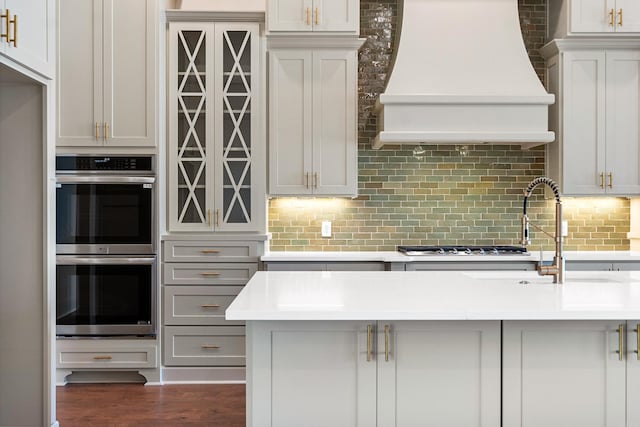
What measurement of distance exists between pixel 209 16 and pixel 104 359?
261cm

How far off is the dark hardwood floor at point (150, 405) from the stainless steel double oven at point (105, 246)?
15.9 inches

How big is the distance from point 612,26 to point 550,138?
3.29 feet

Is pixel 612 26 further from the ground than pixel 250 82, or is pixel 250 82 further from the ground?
pixel 612 26

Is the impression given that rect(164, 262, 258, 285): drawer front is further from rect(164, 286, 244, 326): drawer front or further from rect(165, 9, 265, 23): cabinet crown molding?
rect(165, 9, 265, 23): cabinet crown molding

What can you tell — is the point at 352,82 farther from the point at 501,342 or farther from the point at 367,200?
the point at 501,342

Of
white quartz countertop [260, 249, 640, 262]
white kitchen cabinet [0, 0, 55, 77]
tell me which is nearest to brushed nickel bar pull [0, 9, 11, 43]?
white kitchen cabinet [0, 0, 55, 77]

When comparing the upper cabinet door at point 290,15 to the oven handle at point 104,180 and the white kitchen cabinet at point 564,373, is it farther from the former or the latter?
the white kitchen cabinet at point 564,373

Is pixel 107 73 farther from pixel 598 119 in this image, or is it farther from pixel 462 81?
pixel 598 119

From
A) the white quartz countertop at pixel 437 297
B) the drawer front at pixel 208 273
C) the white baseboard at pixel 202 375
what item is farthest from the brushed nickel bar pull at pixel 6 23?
the white baseboard at pixel 202 375

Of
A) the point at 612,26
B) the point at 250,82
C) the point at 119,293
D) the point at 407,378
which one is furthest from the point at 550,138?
the point at 119,293

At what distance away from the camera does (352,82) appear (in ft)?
14.1

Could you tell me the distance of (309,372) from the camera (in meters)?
2.16

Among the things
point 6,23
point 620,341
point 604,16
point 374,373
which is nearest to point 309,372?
point 374,373

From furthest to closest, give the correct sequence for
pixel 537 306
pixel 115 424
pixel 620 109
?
1. pixel 620 109
2. pixel 115 424
3. pixel 537 306
